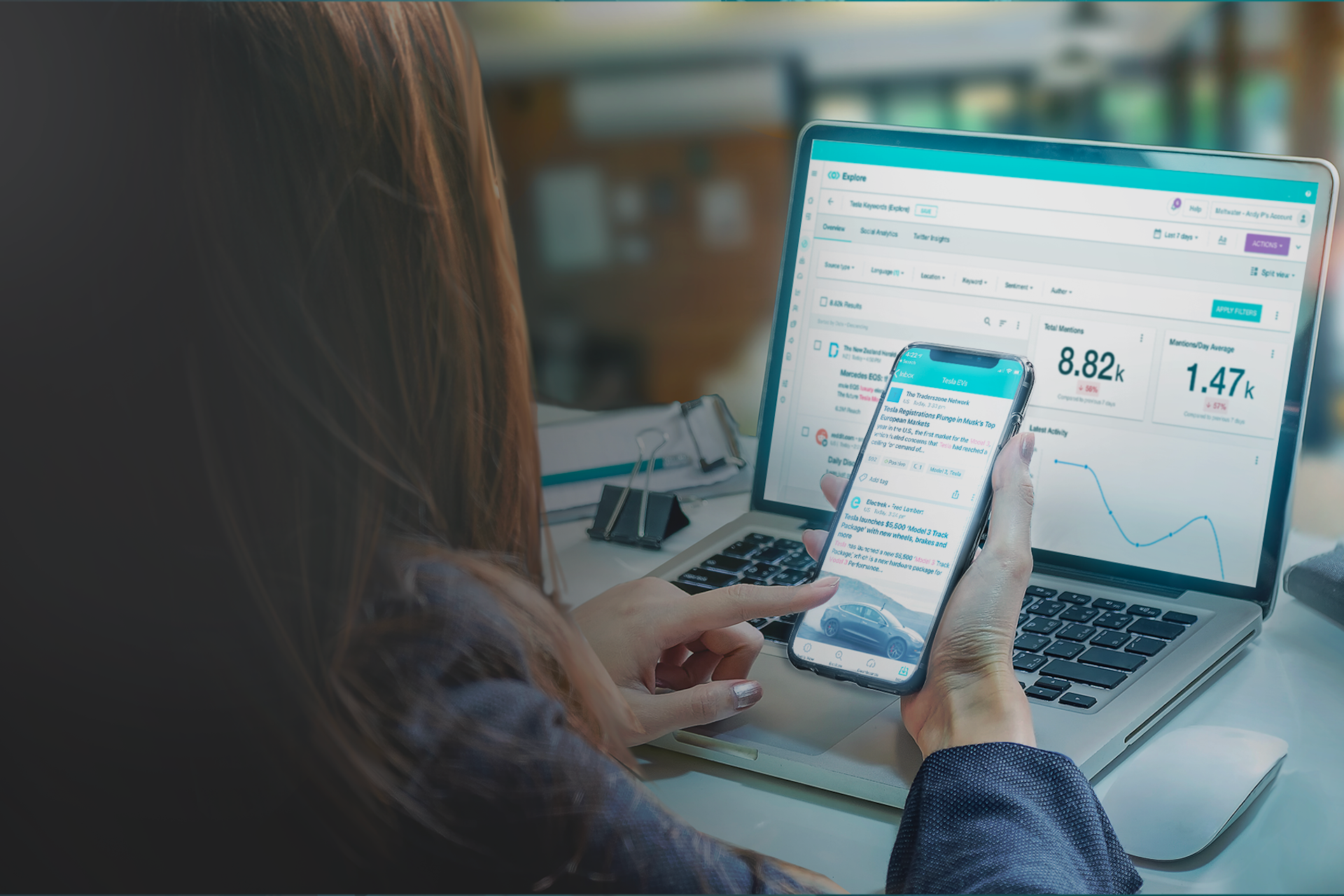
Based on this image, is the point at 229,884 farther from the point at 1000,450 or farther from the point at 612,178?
the point at 612,178

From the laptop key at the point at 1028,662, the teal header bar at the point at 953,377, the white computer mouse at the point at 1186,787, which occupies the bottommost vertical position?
the white computer mouse at the point at 1186,787

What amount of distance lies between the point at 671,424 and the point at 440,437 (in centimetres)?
54

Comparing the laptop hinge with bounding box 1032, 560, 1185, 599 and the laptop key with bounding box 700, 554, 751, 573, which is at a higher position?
the laptop key with bounding box 700, 554, 751, 573

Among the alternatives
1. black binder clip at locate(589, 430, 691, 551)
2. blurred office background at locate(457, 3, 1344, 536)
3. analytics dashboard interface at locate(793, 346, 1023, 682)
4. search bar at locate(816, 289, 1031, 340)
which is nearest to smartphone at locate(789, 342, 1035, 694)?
analytics dashboard interface at locate(793, 346, 1023, 682)

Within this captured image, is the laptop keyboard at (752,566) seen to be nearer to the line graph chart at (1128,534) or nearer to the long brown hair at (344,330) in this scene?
the line graph chart at (1128,534)

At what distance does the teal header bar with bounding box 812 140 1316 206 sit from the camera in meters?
0.55

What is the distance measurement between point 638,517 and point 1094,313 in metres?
0.38

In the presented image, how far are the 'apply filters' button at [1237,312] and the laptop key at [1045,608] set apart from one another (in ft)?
0.70

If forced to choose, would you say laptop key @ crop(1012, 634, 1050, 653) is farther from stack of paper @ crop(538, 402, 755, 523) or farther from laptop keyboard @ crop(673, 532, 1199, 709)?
stack of paper @ crop(538, 402, 755, 523)

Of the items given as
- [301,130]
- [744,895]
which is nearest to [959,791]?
[744,895]

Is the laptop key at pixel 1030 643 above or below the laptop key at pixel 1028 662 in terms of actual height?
above

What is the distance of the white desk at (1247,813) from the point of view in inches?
14.6

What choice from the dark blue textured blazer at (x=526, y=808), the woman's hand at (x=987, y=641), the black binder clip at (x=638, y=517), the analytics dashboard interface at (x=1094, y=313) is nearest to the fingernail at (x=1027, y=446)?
the woman's hand at (x=987, y=641)

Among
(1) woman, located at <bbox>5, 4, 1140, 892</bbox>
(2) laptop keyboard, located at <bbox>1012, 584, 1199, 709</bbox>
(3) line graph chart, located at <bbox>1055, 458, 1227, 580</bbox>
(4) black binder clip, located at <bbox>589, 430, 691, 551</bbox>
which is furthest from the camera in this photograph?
(4) black binder clip, located at <bbox>589, 430, 691, 551</bbox>
